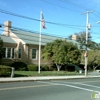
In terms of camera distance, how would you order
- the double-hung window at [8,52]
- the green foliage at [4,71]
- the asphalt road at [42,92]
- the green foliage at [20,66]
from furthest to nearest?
the double-hung window at [8,52]
the green foliage at [20,66]
the green foliage at [4,71]
the asphalt road at [42,92]

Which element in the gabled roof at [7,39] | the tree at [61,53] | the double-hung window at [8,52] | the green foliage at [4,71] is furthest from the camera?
the tree at [61,53]

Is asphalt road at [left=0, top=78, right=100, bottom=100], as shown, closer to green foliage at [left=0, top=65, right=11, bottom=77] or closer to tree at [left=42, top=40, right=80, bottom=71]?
green foliage at [left=0, top=65, right=11, bottom=77]

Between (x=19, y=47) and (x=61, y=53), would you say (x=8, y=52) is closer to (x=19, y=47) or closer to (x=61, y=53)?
(x=19, y=47)

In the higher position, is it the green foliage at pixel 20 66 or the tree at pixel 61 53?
the tree at pixel 61 53

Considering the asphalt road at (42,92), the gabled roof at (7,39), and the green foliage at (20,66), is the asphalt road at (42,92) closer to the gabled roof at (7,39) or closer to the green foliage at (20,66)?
the green foliage at (20,66)

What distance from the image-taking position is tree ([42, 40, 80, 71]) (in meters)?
42.2

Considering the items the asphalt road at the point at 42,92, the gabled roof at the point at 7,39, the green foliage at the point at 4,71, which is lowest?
the asphalt road at the point at 42,92

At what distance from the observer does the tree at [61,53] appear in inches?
1662

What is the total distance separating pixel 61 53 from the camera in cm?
4203

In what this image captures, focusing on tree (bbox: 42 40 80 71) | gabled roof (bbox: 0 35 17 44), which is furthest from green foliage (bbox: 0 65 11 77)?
tree (bbox: 42 40 80 71)

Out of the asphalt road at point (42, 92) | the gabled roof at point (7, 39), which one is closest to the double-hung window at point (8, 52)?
the gabled roof at point (7, 39)

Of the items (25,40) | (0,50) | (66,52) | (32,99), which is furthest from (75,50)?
(32,99)

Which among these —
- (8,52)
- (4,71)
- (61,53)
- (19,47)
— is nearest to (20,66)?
(8,52)

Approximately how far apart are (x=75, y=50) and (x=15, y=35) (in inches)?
448
